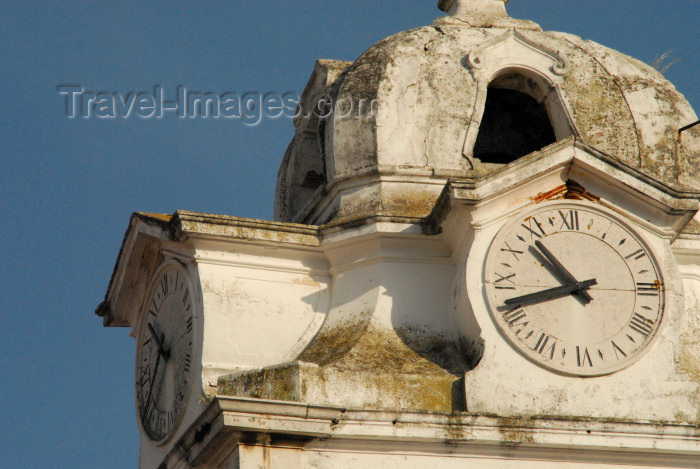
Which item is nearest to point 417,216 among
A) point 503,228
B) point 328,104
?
point 503,228

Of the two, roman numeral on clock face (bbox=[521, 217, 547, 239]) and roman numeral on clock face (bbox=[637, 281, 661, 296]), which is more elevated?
roman numeral on clock face (bbox=[521, 217, 547, 239])

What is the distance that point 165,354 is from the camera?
21.6m

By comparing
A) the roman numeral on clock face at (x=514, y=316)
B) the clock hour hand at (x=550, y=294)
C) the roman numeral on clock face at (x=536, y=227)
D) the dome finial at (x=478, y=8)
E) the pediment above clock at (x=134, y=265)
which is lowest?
the roman numeral on clock face at (x=514, y=316)

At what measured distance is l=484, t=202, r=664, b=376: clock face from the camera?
20047mm

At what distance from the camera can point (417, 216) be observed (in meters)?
21.2

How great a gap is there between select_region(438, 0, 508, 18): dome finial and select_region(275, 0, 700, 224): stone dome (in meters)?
0.52

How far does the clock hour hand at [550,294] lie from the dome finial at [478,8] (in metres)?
5.11

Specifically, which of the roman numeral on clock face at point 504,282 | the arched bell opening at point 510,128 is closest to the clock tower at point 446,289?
the roman numeral on clock face at point 504,282

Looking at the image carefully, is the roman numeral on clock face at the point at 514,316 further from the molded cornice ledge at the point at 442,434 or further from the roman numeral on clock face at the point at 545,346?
the molded cornice ledge at the point at 442,434

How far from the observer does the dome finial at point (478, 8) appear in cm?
2419

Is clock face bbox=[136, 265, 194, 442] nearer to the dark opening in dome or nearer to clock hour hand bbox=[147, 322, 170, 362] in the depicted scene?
clock hour hand bbox=[147, 322, 170, 362]

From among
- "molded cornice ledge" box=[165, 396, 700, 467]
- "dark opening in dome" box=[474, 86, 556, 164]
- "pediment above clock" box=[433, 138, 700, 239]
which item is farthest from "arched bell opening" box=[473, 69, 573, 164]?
"molded cornice ledge" box=[165, 396, 700, 467]

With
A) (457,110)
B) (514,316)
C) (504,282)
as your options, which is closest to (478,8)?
(457,110)

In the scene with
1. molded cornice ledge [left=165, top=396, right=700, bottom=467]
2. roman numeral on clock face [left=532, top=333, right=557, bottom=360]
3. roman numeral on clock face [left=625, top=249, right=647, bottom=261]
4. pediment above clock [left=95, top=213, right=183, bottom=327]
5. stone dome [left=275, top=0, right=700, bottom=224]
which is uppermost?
stone dome [left=275, top=0, right=700, bottom=224]
